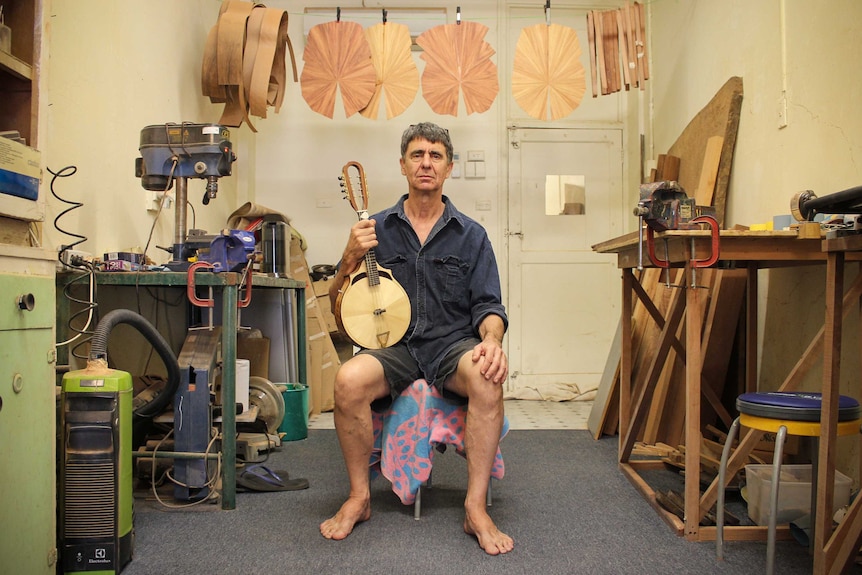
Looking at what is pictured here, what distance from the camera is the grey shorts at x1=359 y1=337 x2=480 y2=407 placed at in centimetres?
191

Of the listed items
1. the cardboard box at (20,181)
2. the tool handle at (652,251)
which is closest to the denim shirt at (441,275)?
the tool handle at (652,251)

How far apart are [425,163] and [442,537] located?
4.02ft

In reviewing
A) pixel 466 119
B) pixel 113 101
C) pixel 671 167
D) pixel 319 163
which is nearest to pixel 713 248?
pixel 671 167

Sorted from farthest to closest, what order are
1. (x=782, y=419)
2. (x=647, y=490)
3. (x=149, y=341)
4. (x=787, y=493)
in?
1. (x=647, y=490)
2. (x=149, y=341)
3. (x=787, y=493)
4. (x=782, y=419)

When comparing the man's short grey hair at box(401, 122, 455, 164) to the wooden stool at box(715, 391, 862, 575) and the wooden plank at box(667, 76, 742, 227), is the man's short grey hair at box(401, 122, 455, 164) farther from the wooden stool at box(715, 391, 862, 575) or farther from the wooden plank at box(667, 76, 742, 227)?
the wooden plank at box(667, 76, 742, 227)

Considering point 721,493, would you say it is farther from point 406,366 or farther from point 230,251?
point 230,251

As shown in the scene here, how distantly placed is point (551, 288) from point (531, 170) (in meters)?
0.90

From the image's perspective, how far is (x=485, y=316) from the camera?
202cm

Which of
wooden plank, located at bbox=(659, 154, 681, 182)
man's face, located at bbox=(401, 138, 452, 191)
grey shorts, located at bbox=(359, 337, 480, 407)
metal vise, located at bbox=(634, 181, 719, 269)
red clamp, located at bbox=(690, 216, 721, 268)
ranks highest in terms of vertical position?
wooden plank, located at bbox=(659, 154, 681, 182)

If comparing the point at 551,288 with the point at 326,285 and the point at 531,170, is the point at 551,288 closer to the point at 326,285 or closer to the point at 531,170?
the point at 531,170

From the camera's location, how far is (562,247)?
448 cm

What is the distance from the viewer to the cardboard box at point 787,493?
1773 millimetres

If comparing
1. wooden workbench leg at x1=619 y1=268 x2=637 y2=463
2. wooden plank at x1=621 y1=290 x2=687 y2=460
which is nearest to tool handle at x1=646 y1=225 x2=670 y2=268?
wooden plank at x1=621 y1=290 x2=687 y2=460

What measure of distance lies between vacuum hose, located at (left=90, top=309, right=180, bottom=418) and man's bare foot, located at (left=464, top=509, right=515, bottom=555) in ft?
3.60
